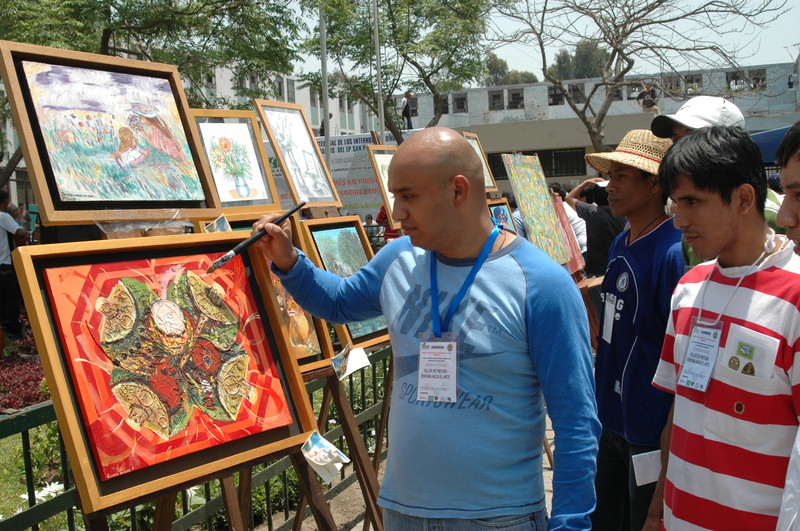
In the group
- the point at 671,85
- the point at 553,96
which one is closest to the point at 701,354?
the point at 671,85

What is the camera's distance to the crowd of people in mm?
1773

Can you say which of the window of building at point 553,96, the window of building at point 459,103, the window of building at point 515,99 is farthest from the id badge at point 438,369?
the window of building at point 459,103

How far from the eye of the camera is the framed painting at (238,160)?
11.0 ft

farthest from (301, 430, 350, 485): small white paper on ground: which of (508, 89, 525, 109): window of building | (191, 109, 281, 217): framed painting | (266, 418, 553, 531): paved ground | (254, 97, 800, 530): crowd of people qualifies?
(508, 89, 525, 109): window of building

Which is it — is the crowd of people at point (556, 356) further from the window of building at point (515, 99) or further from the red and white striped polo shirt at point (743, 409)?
the window of building at point (515, 99)

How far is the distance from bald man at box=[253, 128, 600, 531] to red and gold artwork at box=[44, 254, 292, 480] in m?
0.56

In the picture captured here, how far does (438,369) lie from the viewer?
6.22 ft

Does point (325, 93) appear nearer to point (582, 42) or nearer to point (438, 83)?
point (582, 42)

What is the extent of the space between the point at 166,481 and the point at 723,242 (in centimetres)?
160

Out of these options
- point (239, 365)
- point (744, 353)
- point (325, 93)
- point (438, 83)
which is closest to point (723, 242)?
point (744, 353)

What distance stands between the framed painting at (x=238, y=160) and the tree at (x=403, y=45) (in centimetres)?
1829

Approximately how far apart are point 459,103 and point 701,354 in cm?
4366

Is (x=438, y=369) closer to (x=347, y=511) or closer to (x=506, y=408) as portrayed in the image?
(x=506, y=408)

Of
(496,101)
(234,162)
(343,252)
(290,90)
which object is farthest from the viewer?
(496,101)
